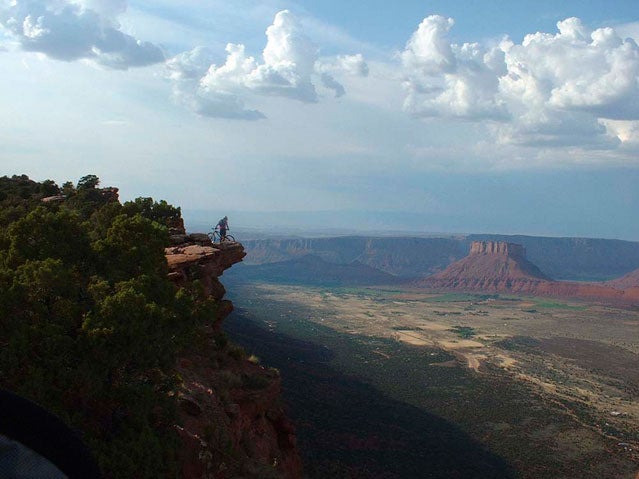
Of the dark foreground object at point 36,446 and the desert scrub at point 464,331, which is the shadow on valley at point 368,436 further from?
the desert scrub at point 464,331

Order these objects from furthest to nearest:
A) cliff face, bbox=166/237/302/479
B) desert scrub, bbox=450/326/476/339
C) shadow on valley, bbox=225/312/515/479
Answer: desert scrub, bbox=450/326/476/339 → shadow on valley, bbox=225/312/515/479 → cliff face, bbox=166/237/302/479

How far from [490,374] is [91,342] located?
66.4 m

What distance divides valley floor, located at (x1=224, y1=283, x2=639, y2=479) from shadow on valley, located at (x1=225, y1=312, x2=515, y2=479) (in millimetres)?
227

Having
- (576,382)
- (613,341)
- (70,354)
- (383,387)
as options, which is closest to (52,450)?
(70,354)

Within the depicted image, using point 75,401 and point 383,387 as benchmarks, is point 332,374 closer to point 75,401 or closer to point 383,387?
point 383,387

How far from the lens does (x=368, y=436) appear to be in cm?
4109

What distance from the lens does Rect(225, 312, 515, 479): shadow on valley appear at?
35.6 m

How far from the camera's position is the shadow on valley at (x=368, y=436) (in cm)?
3556

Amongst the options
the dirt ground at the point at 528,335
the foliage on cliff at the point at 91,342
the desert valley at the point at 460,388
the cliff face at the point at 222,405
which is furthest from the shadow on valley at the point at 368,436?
the foliage on cliff at the point at 91,342

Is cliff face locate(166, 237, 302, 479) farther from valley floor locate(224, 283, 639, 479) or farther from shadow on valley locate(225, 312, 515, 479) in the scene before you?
valley floor locate(224, 283, 639, 479)

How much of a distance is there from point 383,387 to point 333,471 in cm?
2494

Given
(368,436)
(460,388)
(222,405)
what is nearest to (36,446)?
(222,405)

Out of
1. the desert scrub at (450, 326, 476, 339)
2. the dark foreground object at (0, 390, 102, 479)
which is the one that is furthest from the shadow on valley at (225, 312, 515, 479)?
the desert scrub at (450, 326, 476, 339)

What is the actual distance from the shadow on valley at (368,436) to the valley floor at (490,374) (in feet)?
0.74
